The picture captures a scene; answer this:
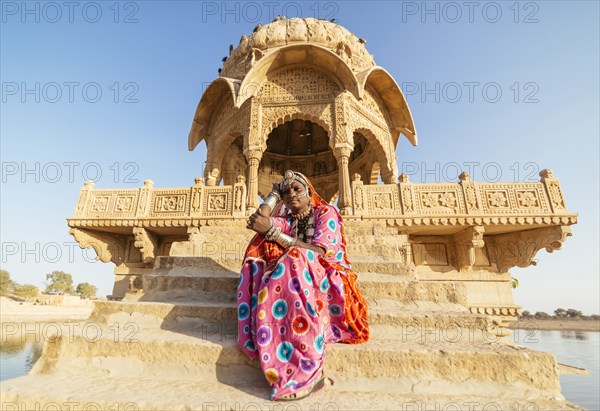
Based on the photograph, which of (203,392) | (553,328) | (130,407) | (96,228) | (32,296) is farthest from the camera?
(553,328)

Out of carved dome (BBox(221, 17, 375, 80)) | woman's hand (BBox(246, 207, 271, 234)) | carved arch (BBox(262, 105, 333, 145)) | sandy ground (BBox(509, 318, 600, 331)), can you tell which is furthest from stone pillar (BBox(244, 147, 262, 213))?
sandy ground (BBox(509, 318, 600, 331))

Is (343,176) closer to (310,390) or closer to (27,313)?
(310,390)

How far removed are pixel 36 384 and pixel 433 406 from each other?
7.87 feet

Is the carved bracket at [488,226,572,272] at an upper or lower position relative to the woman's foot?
upper

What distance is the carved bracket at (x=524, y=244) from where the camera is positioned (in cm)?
645

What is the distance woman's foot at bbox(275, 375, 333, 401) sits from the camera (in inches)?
62.4

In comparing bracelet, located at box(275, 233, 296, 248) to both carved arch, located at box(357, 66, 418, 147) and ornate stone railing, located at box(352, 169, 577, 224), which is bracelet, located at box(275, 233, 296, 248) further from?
carved arch, located at box(357, 66, 418, 147)

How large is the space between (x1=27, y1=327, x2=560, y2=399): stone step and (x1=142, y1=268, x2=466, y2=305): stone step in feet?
2.44

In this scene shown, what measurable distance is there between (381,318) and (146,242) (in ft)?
22.2

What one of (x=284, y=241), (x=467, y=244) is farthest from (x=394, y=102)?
(x=284, y=241)

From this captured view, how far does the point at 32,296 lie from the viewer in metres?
37.5

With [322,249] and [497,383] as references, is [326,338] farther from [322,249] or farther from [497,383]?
[497,383]

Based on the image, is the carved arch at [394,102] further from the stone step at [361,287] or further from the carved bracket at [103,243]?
the carved bracket at [103,243]

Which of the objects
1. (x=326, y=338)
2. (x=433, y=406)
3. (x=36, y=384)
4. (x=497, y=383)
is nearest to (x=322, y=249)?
(x=326, y=338)
